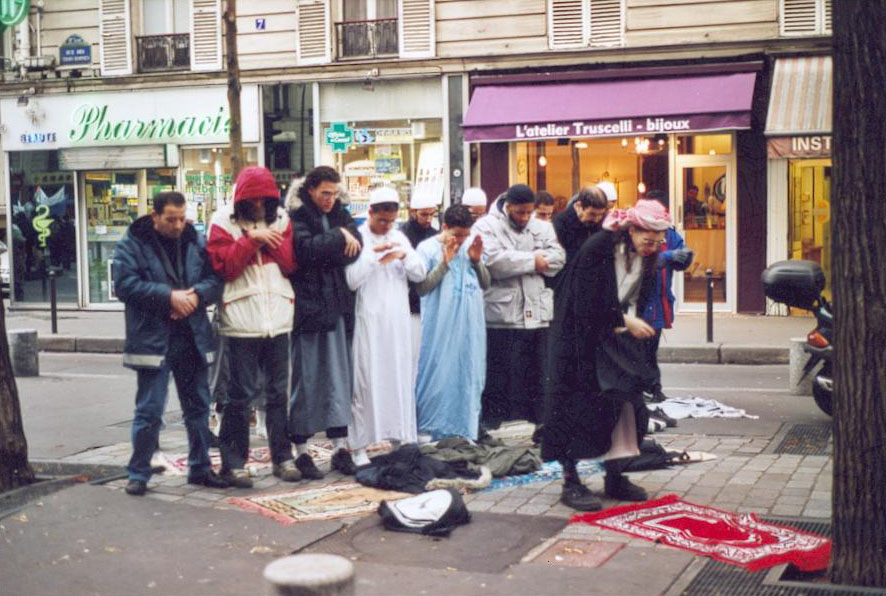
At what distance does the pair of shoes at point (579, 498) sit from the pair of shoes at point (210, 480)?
2051mm

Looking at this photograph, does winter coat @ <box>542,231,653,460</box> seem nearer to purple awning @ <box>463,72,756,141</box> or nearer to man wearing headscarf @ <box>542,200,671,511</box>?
man wearing headscarf @ <box>542,200,671,511</box>

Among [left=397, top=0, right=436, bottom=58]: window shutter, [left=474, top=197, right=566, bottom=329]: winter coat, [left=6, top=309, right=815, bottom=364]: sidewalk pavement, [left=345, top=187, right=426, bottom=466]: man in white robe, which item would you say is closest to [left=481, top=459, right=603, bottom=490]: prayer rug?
[left=345, top=187, right=426, bottom=466]: man in white robe

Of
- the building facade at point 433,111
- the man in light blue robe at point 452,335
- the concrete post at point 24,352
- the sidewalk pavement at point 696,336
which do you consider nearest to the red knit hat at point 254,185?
the man in light blue robe at point 452,335

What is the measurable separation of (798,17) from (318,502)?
44.7 ft

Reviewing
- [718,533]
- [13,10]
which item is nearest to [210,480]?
[718,533]

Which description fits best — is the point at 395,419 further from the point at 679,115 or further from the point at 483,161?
the point at 483,161

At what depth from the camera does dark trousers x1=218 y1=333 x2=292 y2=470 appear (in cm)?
743

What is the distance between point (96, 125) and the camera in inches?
872

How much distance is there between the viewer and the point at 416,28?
20172 millimetres

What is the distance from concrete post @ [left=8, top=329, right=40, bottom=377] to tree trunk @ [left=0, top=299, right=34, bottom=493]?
5.98 metres

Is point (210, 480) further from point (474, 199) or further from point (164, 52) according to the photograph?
point (164, 52)

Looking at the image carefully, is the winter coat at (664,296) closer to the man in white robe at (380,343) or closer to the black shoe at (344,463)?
the man in white robe at (380,343)

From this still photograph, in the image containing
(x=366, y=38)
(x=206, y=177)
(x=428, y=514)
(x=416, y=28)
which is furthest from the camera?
(x=206, y=177)

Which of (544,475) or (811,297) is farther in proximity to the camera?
(811,297)
